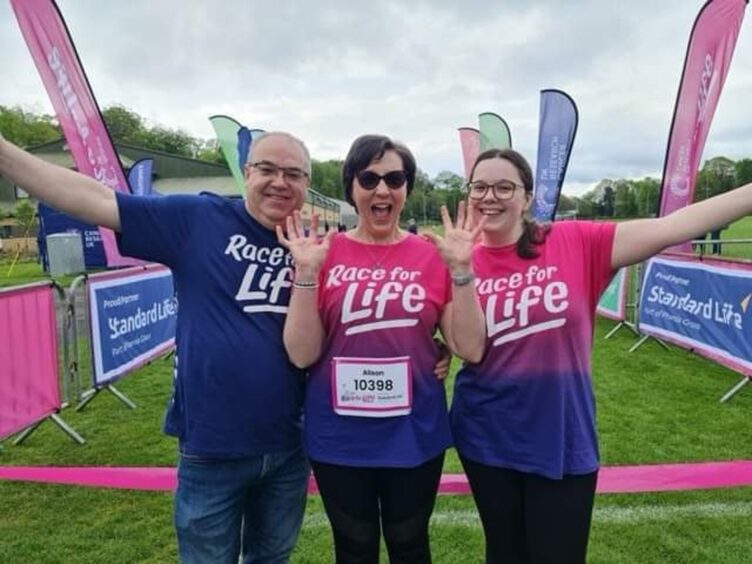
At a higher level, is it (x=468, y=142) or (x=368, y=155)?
(x=468, y=142)

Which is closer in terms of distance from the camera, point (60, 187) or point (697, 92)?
point (60, 187)

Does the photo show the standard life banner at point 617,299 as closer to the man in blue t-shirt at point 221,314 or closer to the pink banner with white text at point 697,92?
the pink banner with white text at point 697,92

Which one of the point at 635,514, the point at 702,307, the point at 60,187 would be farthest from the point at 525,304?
the point at 702,307

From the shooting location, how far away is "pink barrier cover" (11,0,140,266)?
19.6 feet

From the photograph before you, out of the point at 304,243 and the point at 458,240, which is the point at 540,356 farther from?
the point at 304,243

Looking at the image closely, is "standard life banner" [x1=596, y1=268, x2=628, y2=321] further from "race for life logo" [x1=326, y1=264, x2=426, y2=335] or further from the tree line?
the tree line

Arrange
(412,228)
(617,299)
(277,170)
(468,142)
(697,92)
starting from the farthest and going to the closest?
(468,142)
(617,299)
(697,92)
(412,228)
(277,170)

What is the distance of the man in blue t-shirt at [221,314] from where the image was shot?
6.75 ft

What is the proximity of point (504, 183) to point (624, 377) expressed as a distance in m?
5.90

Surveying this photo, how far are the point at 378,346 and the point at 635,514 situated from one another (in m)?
2.69

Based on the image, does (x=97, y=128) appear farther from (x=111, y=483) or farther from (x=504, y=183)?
(x=504, y=183)

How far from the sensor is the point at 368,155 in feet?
7.07

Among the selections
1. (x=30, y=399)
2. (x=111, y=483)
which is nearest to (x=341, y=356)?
(x=111, y=483)

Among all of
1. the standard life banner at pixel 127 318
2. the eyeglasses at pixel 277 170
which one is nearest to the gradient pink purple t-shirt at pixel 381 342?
the eyeglasses at pixel 277 170
